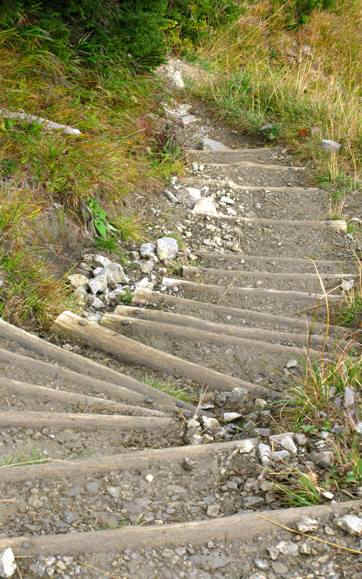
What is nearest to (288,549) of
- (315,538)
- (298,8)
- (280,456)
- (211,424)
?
(315,538)

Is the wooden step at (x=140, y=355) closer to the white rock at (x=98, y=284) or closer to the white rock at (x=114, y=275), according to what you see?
the white rock at (x=98, y=284)

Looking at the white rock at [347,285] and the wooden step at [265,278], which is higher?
the white rock at [347,285]

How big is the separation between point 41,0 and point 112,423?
12.8 ft

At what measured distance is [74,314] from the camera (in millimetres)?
3566

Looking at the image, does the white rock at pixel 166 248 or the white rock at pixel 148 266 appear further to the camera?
the white rock at pixel 166 248

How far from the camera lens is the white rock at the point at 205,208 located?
521 cm

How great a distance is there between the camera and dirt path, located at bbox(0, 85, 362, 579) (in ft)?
6.82

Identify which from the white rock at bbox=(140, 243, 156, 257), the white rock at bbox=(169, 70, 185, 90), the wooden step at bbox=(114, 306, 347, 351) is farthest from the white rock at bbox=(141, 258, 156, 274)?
the white rock at bbox=(169, 70, 185, 90)

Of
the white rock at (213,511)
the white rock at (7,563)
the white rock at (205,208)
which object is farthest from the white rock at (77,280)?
the white rock at (7,563)

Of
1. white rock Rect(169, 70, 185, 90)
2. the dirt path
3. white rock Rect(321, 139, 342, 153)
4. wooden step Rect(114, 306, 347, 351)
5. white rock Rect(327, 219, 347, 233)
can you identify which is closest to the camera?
the dirt path

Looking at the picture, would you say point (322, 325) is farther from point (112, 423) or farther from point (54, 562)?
point (54, 562)

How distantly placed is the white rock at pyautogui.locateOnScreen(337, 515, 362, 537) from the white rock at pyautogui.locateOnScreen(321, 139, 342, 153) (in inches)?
173

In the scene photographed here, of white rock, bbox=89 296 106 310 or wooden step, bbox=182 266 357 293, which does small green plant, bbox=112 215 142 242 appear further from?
white rock, bbox=89 296 106 310

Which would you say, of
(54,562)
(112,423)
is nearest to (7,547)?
(54,562)
